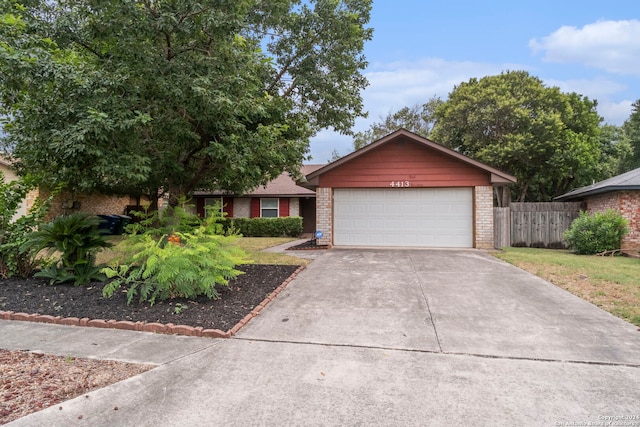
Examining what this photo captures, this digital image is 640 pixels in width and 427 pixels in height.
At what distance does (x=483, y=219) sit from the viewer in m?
12.0

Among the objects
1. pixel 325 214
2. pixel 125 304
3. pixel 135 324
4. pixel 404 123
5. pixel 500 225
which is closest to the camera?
pixel 135 324

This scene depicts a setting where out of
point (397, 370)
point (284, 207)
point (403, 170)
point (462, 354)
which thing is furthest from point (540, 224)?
point (397, 370)

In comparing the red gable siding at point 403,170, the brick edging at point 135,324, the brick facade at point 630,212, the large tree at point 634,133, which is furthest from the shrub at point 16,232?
the large tree at point 634,133

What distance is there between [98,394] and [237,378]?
1.10m

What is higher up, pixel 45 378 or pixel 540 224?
pixel 540 224

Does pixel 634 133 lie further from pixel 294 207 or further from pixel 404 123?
pixel 294 207

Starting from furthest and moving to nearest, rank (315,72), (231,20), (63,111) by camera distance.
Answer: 1. (315,72)
2. (231,20)
3. (63,111)

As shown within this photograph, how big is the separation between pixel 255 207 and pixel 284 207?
1642mm

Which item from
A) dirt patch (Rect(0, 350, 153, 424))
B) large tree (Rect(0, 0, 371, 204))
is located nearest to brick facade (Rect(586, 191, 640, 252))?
large tree (Rect(0, 0, 371, 204))

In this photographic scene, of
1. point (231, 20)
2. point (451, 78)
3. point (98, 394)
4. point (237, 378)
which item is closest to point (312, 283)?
point (237, 378)

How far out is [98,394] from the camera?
2.89 metres

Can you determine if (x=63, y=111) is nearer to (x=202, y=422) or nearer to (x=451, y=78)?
(x=202, y=422)

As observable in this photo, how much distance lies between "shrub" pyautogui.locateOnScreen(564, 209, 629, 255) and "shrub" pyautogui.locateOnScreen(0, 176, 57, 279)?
50.0 ft

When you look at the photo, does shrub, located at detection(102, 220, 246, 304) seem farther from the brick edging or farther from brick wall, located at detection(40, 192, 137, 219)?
brick wall, located at detection(40, 192, 137, 219)
